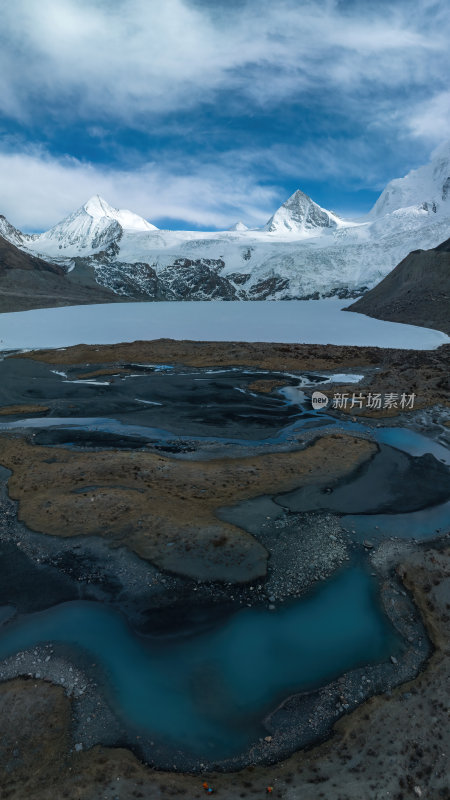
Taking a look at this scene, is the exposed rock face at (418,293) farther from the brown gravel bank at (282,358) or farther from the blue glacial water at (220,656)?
the blue glacial water at (220,656)

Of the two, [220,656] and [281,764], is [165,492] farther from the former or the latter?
[281,764]

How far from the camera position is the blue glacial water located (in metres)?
12.3

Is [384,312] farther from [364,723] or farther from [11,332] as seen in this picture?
[364,723]

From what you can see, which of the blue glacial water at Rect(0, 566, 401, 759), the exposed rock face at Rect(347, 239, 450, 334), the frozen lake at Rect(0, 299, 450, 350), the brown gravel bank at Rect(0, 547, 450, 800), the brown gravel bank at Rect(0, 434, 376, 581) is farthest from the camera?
the exposed rock face at Rect(347, 239, 450, 334)

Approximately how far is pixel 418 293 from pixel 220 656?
12019 centimetres

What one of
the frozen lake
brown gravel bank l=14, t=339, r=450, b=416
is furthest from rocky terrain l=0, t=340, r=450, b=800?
the frozen lake

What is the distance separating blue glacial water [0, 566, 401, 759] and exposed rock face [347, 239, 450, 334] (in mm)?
90397

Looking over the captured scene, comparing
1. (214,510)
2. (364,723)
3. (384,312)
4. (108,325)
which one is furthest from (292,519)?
(384,312)

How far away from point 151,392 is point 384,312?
314 feet

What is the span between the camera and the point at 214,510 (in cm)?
2300

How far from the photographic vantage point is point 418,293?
115 m

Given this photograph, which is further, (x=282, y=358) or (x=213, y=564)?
(x=282, y=358)

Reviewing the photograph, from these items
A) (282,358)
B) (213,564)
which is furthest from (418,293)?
(213,564)

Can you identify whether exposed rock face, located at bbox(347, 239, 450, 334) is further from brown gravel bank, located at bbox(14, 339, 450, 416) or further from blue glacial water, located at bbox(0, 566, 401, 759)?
blue glacial water, located at bbox(0, 566, 401, 759)
